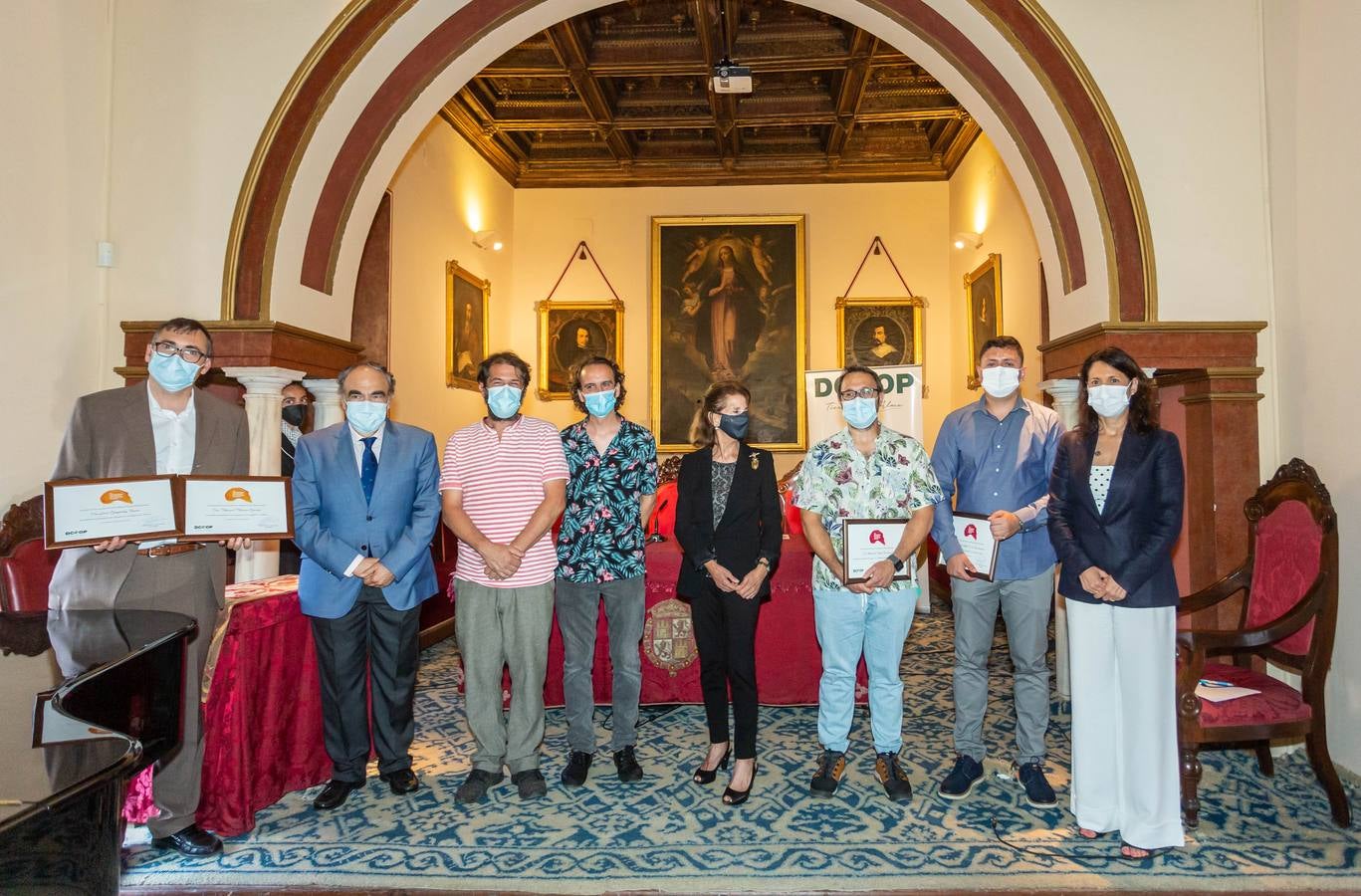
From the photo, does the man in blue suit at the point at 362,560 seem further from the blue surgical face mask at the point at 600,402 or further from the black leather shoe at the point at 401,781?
the blue surgical face mask at the point at 600,402

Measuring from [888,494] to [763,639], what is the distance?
1.59 metres

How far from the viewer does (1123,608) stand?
2941mm

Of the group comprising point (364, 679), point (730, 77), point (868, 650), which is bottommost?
point (364, 679)

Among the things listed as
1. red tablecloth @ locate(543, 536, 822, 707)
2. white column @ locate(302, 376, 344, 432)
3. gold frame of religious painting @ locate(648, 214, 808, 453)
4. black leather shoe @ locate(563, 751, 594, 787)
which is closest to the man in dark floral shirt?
black leather shoe @ locate(563, 751, 594, 787)

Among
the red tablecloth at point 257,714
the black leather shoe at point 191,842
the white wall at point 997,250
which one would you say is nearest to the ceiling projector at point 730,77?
the white wall at point 997,250

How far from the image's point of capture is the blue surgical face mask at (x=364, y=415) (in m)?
3.35

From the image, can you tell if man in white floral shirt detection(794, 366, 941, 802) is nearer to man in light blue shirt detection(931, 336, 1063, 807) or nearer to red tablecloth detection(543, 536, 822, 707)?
man in light blue shirt detection(931, 336, 1063, 807)

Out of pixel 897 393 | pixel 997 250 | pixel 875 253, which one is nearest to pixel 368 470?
pixel 897 393

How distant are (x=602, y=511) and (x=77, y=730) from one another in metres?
2.09

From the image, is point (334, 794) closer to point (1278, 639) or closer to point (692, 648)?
point (692, 648)

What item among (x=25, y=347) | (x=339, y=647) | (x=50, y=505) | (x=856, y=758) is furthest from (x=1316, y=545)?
(x=25, y=347)

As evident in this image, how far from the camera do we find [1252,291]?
4.13 metres

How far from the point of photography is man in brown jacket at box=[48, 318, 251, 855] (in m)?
2.84

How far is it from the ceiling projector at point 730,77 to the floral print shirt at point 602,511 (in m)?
4.43
